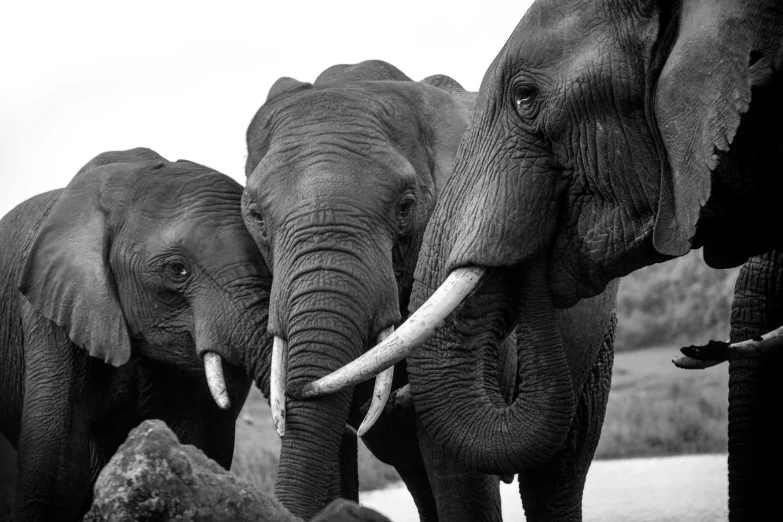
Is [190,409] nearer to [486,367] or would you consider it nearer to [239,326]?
[239,326]

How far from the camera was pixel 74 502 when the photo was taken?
21.2 feet

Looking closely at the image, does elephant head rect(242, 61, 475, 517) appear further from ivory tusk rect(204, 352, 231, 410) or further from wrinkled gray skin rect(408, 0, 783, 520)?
wrinkled gray skin rect(408, 0, 783, 520)

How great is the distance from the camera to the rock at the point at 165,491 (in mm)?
3580

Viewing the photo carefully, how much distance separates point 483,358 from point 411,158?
5.06ft

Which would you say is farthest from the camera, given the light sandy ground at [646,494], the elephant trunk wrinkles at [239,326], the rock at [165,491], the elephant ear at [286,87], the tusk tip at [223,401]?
the light sandy ground at [646,494]

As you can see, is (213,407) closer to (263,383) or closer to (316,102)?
(263,383)

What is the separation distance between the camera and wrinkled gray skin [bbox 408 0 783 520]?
13.8 feet

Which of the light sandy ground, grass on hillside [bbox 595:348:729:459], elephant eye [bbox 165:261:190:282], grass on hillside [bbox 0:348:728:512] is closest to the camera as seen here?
elephant eye [bbox 165:261:190:282]

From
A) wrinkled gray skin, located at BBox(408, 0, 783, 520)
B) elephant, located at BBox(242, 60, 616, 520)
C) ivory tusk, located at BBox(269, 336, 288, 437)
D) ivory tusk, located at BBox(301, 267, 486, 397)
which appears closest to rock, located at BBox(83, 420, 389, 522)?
ivory tusk, located at BBox(301, 267, 486, 397)

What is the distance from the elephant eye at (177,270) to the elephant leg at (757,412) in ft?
7.08

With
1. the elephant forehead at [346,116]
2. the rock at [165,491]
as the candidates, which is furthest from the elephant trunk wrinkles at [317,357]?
the rock at [165,491]

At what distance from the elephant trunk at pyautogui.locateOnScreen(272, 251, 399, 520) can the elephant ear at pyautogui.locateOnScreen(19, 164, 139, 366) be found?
1.00 metres

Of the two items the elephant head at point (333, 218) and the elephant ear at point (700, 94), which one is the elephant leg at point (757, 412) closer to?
the elephant head at point (333, 218)

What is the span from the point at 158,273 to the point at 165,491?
2.89 meters
